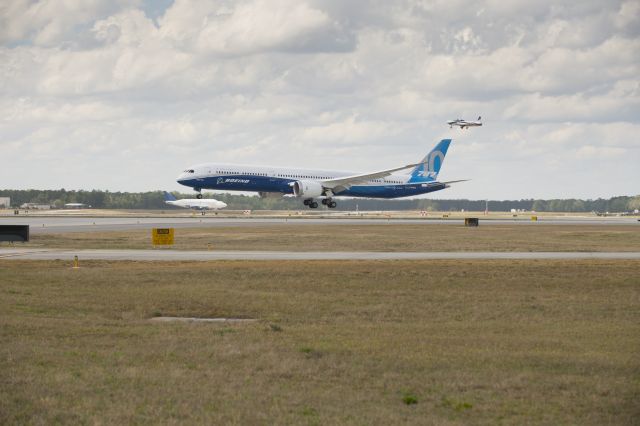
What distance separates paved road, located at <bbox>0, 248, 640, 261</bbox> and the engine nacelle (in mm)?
50698

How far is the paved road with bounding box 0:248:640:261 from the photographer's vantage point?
41.4 meters

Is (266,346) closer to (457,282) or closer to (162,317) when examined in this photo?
(162,317)

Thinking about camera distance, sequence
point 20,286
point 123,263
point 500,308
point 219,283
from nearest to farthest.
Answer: point 500,308 < point 20,286 < point 219,283 < point 123,263

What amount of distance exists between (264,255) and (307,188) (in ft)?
180

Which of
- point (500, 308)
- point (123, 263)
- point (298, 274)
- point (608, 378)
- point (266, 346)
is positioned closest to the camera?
point (608, 378)

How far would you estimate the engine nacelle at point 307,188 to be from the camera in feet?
321

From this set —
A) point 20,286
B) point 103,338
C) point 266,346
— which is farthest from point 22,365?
point 20,286

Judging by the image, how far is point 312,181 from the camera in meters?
99.9

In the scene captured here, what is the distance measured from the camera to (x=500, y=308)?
2417 centimetres

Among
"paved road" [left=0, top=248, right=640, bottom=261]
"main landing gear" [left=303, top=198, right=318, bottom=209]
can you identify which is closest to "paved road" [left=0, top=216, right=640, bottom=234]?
"main landing gear" [left=303, top=198, right=318, bottom=209]

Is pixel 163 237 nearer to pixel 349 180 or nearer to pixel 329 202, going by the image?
pixel 329 202

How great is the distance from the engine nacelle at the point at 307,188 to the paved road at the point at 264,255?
50.7 metres

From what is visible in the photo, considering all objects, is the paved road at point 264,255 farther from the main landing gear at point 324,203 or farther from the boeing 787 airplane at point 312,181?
the main landing gear at point 324,203

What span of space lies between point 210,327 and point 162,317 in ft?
8.36
